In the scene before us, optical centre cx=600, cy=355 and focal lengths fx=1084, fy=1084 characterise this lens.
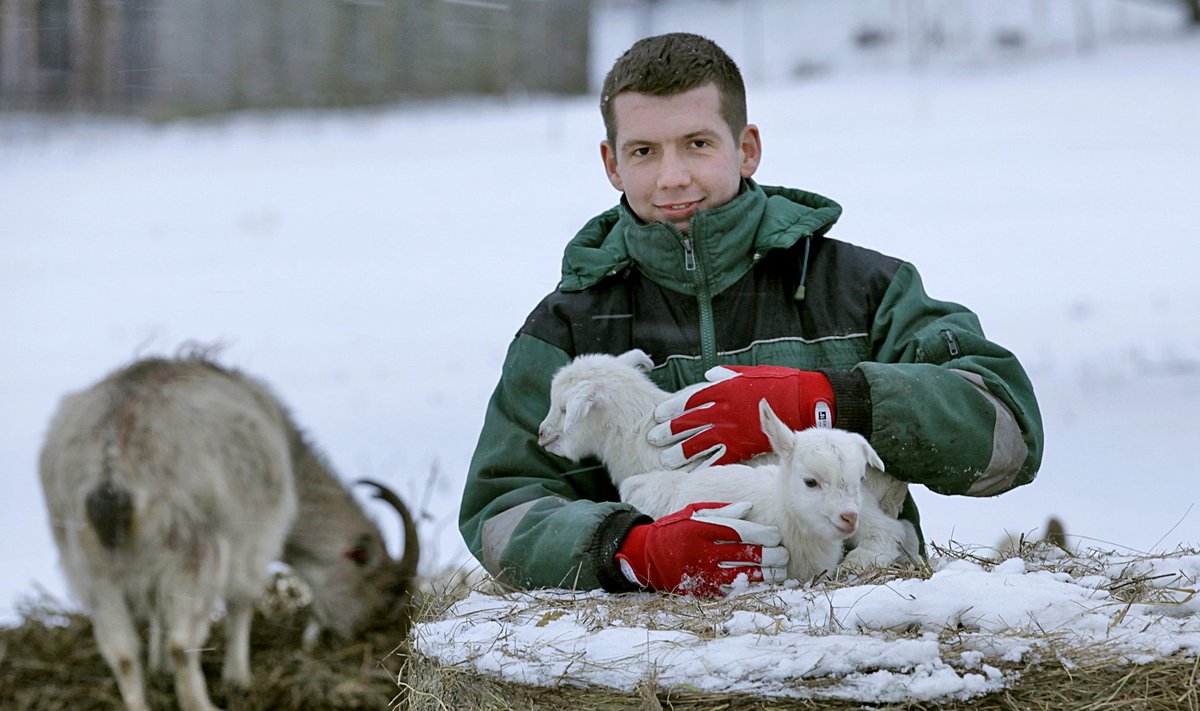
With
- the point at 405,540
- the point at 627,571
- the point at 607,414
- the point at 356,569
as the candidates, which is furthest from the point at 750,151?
the point at 356,569

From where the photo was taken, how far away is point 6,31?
4238mm

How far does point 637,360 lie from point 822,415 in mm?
544

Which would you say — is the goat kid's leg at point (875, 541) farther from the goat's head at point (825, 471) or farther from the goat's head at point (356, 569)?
the goat's head at point (356, 569)

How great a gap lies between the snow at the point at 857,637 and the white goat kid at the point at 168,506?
1949 millimetres

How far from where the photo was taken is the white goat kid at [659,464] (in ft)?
7.60

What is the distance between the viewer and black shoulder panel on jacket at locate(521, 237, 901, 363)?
2.80m

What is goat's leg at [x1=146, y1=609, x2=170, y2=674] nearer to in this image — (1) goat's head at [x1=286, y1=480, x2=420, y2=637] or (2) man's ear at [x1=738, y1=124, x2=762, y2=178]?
(1) goat's head at [x1=286, y1=480, x2=420, y2=637]

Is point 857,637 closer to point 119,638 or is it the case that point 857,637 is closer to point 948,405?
point 948,405

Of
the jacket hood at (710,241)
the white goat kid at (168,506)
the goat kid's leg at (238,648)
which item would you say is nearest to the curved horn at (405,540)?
the white goat kid at (168,506)

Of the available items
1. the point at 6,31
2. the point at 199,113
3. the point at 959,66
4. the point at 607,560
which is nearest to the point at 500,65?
the point at 199,113

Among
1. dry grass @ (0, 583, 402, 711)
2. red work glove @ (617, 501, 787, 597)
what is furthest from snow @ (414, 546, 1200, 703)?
dry grass @ (0, 583, 402, 711)

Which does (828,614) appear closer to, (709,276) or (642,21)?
(709,276)

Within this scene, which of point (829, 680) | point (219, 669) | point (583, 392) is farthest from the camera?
point (219, 669)

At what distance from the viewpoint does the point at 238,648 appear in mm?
4492
